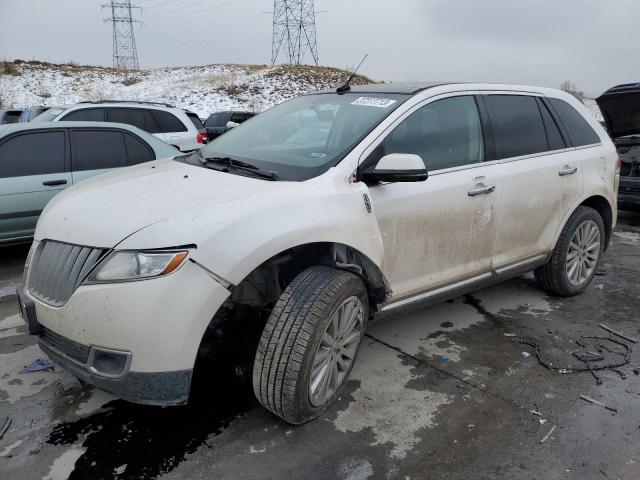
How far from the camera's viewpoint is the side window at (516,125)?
3717 millimetres

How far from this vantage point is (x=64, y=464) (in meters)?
2.38

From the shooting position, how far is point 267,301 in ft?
9.27

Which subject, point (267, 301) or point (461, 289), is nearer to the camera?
point (267, 301)

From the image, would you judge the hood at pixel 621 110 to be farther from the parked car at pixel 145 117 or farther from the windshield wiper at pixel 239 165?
the parked car at pixel 145 117

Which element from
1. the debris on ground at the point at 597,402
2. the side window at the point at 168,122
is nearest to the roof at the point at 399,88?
the debris on ground at the point at 597,402

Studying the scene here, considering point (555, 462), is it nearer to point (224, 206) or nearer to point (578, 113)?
point (224, 206)

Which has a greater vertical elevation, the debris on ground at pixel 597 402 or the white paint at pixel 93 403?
the debris on ground at pixel 597 402

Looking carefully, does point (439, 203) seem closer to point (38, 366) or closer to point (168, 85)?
point (38, 366)

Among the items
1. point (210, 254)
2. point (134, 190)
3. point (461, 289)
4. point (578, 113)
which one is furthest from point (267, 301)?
point (578, 113)

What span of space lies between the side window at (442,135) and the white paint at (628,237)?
13.7 ft

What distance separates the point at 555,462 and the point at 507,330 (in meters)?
1.55

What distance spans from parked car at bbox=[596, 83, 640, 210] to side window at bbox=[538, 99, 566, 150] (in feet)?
10.8

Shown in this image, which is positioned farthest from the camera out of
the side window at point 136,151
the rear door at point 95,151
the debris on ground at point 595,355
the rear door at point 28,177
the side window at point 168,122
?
the side window at point 168,122

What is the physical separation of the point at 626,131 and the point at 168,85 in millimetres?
26403
